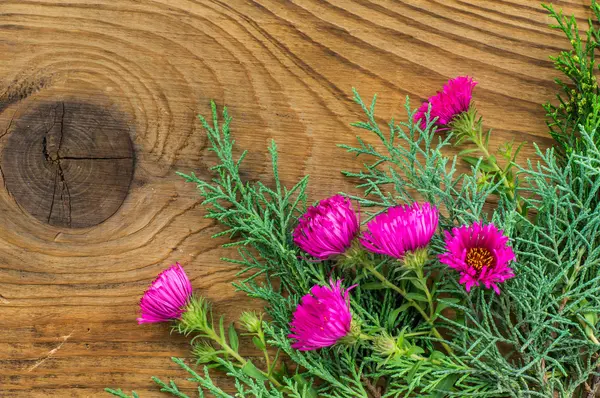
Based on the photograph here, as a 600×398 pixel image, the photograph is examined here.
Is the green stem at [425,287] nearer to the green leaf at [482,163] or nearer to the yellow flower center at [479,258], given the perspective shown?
the yellow flower center at [479,258]

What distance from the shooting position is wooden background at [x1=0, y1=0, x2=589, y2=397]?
2.77ft

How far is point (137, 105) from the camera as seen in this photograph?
2.80ft

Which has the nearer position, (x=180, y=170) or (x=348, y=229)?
(x=348, y=229)

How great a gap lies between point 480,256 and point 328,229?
0.16 m

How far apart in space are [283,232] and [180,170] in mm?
170

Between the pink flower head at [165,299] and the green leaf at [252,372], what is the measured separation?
10 centimetres

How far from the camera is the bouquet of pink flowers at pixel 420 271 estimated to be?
698 millimetres

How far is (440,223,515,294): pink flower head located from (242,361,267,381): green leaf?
256mm

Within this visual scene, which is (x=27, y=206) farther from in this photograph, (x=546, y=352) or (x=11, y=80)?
(x=546, y=352)

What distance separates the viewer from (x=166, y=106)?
2.80ft

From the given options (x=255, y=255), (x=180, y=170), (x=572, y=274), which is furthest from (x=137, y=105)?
(x=572, y=274)

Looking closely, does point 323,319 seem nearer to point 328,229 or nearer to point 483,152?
point 328,229

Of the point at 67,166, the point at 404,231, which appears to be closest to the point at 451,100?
the point at 404,231

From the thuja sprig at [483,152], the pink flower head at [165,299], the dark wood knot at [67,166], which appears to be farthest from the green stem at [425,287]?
the dark wood knot at [67,166]
